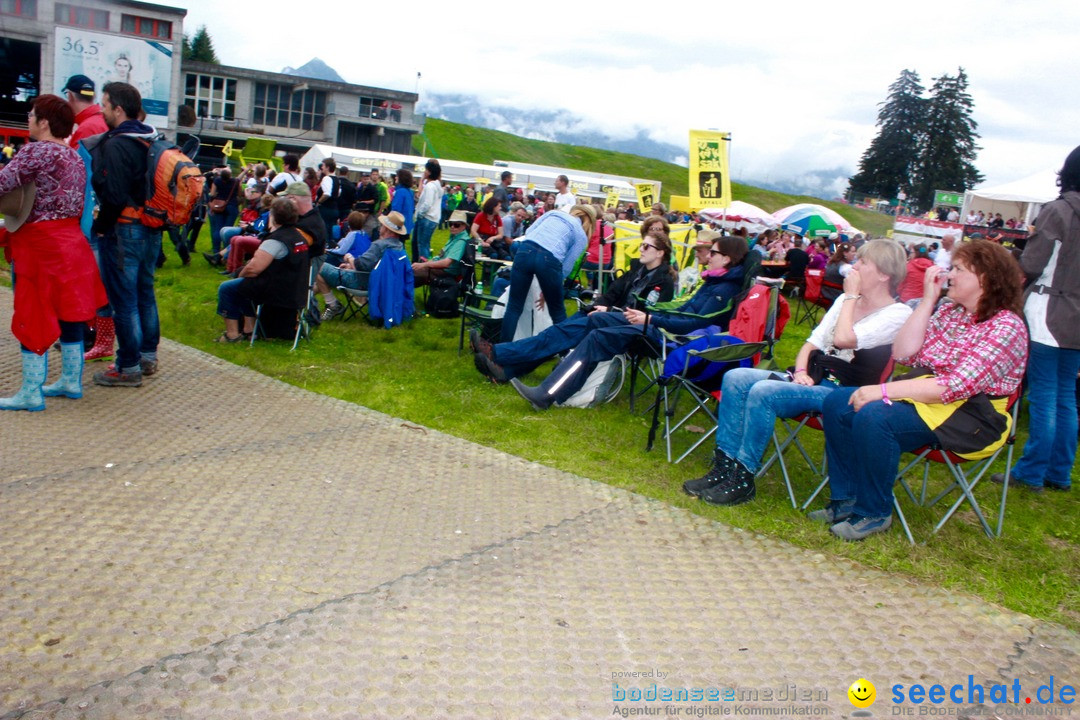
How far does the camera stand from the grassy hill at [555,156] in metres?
84.2

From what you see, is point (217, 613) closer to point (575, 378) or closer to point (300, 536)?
point (300, 536)

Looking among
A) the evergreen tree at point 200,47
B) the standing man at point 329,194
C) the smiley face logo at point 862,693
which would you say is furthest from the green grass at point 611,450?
the evergreen tree at point 200,47

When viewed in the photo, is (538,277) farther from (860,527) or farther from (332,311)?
(860,527)

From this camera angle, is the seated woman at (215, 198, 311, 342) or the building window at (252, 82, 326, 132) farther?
the building window at (252, 82, 326, 132)

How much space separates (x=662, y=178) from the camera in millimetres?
95062

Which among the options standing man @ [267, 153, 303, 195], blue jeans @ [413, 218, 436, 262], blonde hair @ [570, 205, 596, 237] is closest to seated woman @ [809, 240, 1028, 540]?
blonde hair @ [570, 205, 596, 237]

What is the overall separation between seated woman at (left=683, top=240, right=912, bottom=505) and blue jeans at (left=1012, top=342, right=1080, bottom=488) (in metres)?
1.24

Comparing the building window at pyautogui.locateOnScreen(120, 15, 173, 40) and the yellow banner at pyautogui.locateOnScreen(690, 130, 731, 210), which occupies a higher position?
the building window at pyautogui.locateOnScreen(120, 15, 173, 40)

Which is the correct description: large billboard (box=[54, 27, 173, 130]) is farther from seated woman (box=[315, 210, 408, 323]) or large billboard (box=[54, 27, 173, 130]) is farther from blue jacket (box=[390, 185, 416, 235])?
seated woman (box=[315, 210, 408, 323])

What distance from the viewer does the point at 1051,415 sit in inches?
204

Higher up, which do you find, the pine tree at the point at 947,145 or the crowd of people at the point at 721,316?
the pine tree at the point at 947,145

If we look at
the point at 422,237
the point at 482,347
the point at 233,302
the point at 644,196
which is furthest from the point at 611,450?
the point at 644,196

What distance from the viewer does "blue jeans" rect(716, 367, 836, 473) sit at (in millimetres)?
4531

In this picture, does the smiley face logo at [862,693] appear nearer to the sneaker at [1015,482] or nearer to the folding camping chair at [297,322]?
the sneaker at [1015,482]
